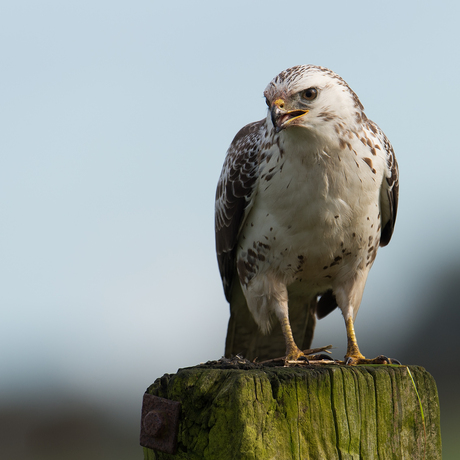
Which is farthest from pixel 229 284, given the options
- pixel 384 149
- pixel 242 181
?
pixel 384 149

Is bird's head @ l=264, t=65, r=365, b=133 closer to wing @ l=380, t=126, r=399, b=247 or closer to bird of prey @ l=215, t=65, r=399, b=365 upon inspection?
bird of prey @ l=215, t=65, r=399, b=365

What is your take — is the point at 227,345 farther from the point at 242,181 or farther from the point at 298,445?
the point at 298,445

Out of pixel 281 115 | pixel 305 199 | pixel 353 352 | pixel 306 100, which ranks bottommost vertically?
pixel 353 352

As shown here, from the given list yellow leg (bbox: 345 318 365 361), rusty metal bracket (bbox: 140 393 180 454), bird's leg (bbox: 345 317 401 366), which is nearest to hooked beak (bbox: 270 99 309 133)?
bird's leg (bbox: 345 317 401 366)

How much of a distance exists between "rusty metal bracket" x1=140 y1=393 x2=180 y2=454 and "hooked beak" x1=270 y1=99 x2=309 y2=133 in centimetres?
186

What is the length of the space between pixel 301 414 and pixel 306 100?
2153 mm

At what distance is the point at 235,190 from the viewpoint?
453cm

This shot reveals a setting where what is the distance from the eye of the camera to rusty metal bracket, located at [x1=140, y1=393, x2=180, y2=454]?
2539 mm

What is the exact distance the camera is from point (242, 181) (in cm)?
444

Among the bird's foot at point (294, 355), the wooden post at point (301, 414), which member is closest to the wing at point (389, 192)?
the bird's foot at point (294, 355)

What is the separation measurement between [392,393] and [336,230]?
166 cm

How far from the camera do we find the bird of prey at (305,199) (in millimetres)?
3896

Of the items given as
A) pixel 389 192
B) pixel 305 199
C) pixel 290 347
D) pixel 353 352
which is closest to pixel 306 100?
pixel 305 199

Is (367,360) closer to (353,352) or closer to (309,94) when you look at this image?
(353,352)
